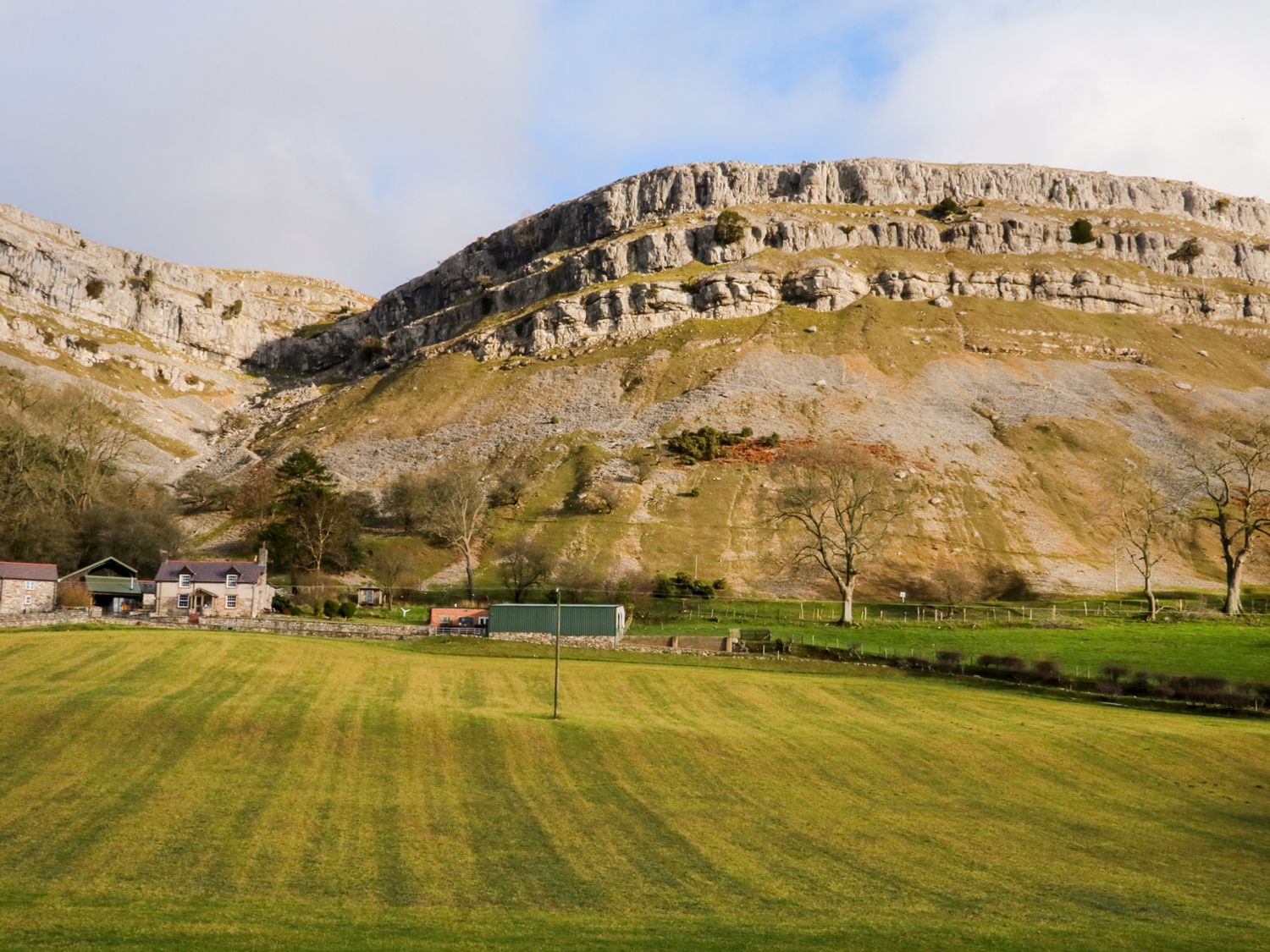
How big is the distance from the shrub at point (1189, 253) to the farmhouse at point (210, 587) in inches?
6159

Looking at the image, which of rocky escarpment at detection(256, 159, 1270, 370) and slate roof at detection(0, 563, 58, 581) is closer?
slate roof at detection(0, 563, 58, 581)

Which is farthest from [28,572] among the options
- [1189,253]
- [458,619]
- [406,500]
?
[1189,253]

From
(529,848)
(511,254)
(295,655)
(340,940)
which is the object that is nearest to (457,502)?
(295,655)

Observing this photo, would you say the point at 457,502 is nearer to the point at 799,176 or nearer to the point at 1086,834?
the point at 1086,834

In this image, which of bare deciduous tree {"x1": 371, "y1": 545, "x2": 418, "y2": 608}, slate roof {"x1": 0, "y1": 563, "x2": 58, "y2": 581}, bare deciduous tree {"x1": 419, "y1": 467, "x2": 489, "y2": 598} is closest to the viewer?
slate roof {"x1": 0, "y1": 563, "x2": 58, "y2": 581}

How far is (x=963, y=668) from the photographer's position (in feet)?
192

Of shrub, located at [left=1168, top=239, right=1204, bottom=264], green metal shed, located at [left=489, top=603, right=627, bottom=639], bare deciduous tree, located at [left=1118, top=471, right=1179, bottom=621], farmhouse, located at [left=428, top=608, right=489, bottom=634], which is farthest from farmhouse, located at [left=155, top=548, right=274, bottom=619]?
shrub, located at [left=1168, top=239, right=1204, bottom=264]

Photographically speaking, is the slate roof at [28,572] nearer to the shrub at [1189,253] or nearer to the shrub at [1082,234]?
the shrub at [1082,234]

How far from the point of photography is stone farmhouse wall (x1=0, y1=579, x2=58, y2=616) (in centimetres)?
6969

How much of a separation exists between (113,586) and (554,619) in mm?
39109

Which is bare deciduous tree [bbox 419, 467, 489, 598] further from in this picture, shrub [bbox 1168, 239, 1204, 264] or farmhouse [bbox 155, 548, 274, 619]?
shrub [bbox 1168, 239, 1204, 264]

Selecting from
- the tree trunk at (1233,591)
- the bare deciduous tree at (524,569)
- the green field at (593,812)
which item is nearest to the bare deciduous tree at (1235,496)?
the tree trunk at (1233,591)

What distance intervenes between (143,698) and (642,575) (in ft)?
170

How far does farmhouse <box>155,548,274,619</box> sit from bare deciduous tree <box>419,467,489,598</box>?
17992 millimetres
